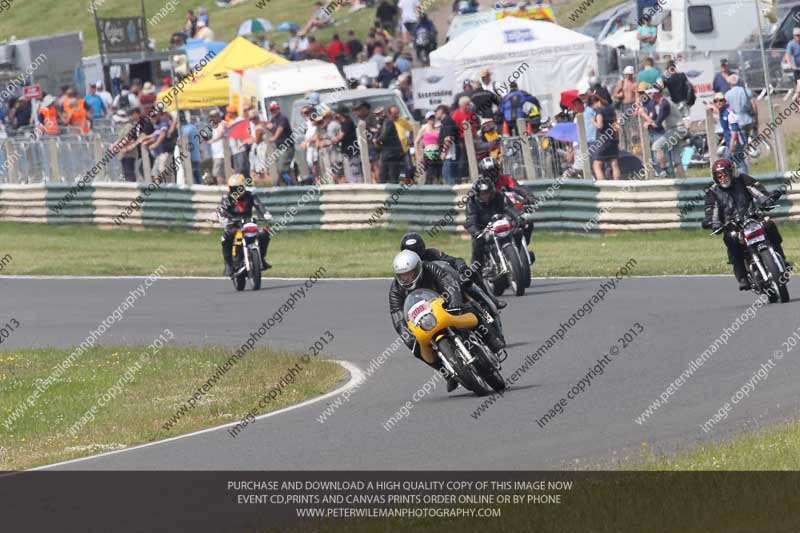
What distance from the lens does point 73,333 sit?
64.2 ft

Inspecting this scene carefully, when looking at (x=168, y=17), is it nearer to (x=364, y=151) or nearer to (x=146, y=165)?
(x=146, y=165)

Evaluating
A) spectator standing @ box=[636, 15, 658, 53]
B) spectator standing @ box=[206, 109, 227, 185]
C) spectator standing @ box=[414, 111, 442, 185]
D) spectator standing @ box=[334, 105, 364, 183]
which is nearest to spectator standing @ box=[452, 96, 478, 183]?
spectator standing @ box=[414, 111, 442, 185]

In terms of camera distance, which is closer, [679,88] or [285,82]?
[679,88]

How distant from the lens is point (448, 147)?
2527cm

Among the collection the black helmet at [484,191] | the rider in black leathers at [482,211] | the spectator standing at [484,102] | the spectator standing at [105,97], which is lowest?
the rider in black leathers at [482,211]

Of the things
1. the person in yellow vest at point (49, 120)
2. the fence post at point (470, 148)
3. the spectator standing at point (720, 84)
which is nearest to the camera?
the fence post at point (470, 148)

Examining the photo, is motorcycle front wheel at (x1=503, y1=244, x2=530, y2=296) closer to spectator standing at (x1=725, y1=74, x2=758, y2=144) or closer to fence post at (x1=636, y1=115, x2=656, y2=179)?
fence post at (x1=636, y1=115, x2=656, y2=179)

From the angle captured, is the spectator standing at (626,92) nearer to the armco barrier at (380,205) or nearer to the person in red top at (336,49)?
the armco barrier at (380,205)

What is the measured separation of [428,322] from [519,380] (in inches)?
62.0

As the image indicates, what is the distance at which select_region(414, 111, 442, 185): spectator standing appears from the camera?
83.1ft

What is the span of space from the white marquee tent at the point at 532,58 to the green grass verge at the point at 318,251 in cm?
563

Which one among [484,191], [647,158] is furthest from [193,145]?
[484,191]

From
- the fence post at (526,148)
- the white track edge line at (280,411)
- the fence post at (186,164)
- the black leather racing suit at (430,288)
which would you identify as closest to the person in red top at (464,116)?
the fence post at (526,148)

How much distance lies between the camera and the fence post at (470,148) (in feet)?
81.2
